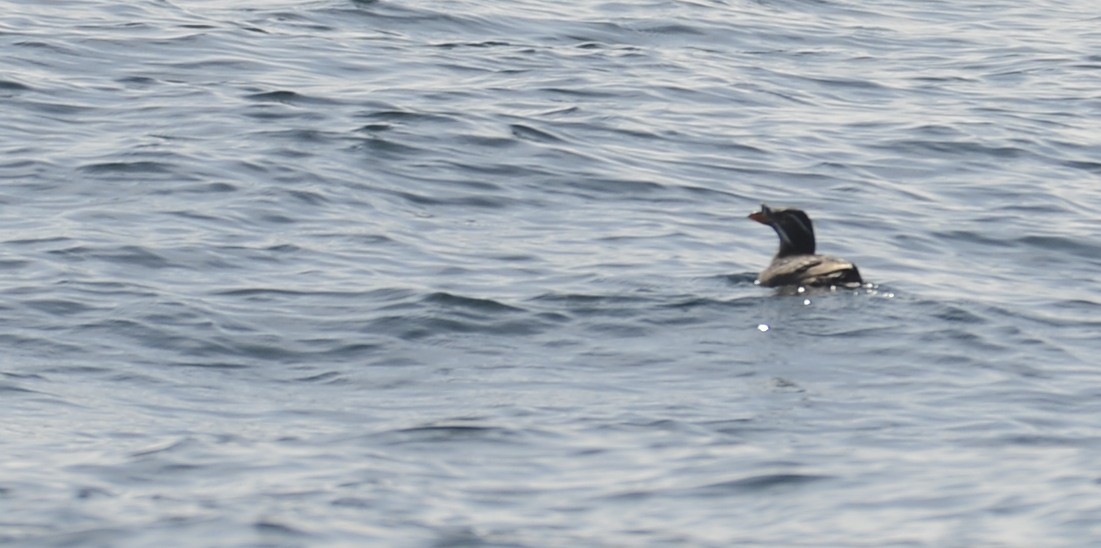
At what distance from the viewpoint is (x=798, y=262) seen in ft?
48.0

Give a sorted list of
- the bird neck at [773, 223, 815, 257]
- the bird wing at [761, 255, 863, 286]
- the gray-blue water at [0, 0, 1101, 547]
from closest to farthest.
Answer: the gray-blue water at [0, 0, 1101, 547], the bird wing at [761, 255, 863, 286], the bird neck at [773, 223, 815, 257]

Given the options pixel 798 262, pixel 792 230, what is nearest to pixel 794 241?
pixel 792 230

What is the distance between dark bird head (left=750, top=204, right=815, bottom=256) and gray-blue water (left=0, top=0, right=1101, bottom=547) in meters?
0.41

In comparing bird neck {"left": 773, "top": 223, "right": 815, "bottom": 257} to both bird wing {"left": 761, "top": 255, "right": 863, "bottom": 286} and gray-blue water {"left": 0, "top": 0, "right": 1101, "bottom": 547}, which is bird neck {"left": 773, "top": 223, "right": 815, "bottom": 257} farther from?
gray-blue water {"left": 0, "top": 0, "right": 1101, "bottom": 547}

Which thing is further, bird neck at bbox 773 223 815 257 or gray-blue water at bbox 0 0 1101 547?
bird neck at bbox 773 223 815 257

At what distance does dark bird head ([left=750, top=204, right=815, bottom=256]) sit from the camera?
1504cm

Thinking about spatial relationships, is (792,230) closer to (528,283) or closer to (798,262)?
(798,262)

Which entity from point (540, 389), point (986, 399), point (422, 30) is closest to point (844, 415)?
point (986, 399)

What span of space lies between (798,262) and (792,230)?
0.57 meters

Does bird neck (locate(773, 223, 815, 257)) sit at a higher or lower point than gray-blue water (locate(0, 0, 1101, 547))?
higher

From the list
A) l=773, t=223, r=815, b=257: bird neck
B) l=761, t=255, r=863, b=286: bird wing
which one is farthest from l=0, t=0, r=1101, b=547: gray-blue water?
l=773, t=223, r=815, b=257: bird neck

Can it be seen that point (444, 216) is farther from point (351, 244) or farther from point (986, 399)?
point (986, 399)

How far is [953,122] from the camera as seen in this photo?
21328 mm

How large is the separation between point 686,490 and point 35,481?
9.99 ft
